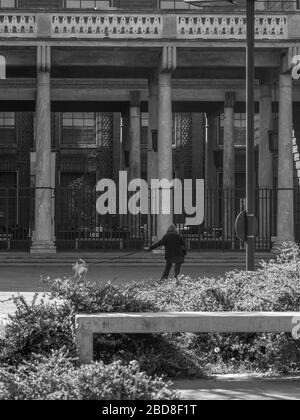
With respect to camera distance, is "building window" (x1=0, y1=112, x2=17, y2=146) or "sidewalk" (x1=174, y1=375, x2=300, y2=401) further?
"building window" (x1=0, y1=112, x2=17, y2=146)

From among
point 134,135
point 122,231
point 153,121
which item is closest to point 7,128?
point 134,135

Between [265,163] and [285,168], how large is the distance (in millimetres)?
3531

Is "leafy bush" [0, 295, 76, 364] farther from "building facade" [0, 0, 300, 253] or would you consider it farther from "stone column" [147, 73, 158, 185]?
"stone column" [147, 73, 158, 185]

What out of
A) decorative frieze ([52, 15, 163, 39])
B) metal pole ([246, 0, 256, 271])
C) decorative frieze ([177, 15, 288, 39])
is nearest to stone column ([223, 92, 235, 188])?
decorative frieze ([177, 15, 288, 39])

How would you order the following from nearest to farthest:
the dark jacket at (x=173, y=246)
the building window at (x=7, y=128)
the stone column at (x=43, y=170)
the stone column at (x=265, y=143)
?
the dark jacket at (x=173, y=246) < the stone column at (x=43, y=170) < the stone column at (x=265, y=143) < the building window at (x=7, y=128)

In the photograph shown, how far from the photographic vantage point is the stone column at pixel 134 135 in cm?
4106

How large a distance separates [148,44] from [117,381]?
25519 millimetres

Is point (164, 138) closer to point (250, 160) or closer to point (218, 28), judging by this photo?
point (218, 28)

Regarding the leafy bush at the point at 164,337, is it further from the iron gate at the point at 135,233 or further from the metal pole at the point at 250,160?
the iron gate at the point at 135,233

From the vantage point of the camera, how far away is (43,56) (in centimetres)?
3167

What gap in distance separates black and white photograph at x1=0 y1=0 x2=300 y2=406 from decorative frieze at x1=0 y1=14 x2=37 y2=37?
4cm

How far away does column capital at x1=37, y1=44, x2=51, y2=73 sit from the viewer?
104 ft

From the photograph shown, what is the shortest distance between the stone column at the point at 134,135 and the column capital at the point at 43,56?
31.7ft

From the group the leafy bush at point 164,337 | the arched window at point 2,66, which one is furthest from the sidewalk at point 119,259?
the leafy bush at point 164,337
